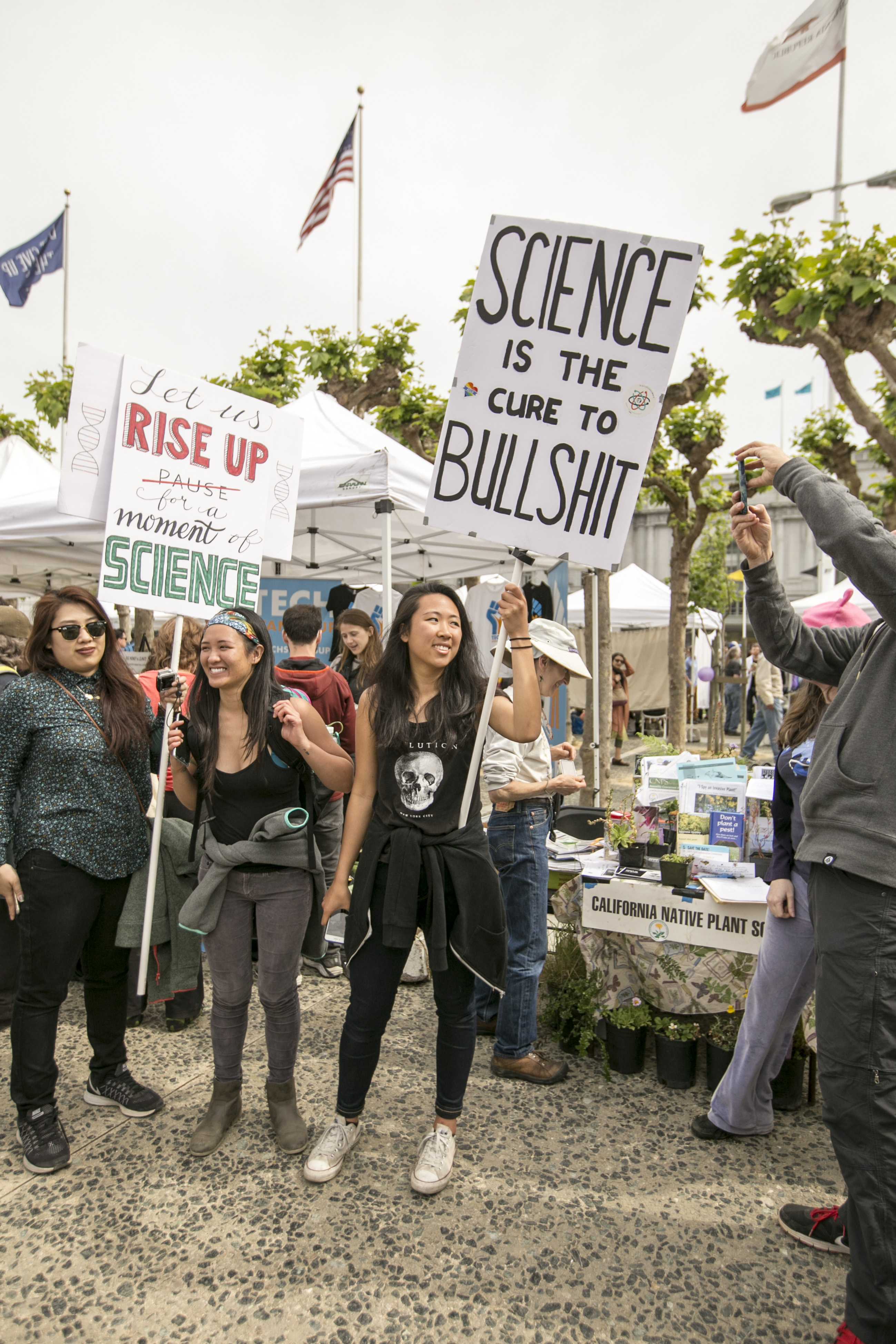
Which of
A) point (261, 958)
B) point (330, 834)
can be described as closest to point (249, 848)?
point (261, 958)

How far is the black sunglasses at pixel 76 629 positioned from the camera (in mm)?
2863

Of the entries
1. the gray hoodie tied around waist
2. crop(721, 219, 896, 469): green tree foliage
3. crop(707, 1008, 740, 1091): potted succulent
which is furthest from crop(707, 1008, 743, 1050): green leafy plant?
crop(721, 219, 896, 469): green tree foliage

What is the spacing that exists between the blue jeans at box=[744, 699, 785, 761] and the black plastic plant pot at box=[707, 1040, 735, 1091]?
9104 mm

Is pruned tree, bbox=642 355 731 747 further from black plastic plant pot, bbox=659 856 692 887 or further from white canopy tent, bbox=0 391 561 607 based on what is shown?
black plastic plant pot, bbox=659 856 692 887

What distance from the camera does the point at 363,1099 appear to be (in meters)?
2.72

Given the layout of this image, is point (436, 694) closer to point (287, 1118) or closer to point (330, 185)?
point (287, 1118)

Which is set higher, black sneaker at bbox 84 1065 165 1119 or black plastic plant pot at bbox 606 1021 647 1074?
black plastic plant pot at bbox 606 1021 647 1074

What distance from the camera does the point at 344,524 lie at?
307 inches

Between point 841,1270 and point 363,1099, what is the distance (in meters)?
1.48

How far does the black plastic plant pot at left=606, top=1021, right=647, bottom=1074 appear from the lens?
339 cm

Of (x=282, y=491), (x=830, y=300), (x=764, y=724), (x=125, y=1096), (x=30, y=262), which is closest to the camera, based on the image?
(x=125, y=1096)

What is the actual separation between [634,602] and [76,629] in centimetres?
1500

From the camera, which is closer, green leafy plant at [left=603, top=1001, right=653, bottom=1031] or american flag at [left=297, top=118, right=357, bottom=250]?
green leafy plant at [left=603, top=1001, right=653, bottom=1031]

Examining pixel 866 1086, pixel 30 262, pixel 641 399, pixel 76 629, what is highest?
pixel 30 262
